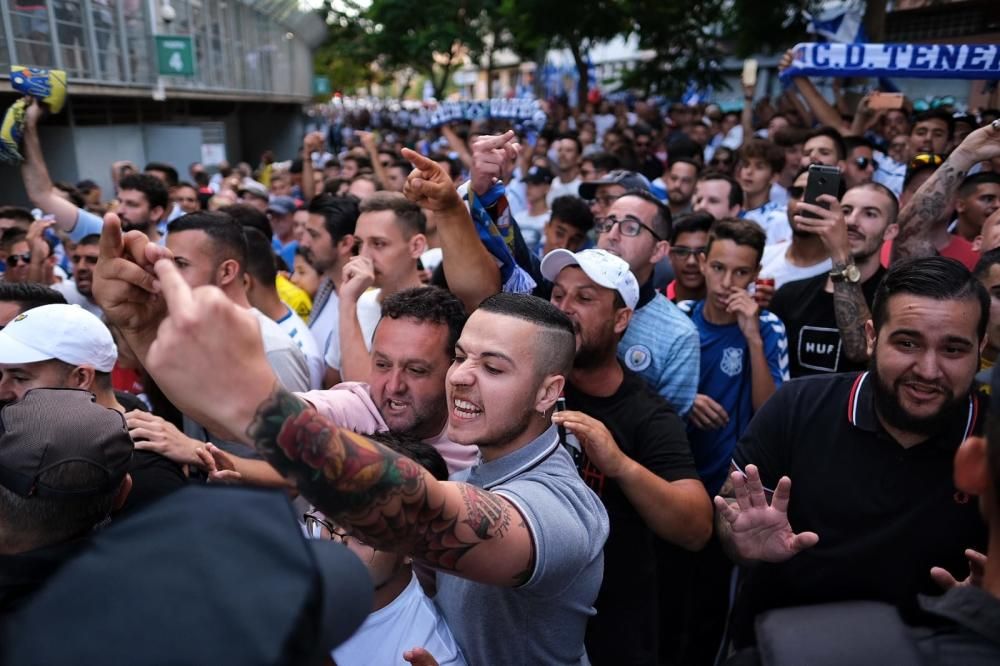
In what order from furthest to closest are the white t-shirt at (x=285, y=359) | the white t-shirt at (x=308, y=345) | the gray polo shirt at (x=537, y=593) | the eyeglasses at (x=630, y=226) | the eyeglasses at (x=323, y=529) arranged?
1. the eyeglasses at (x=630, y=226)
2. the white t-shirt at (x=308, y=345)
3. the white t-shirt at (x=285, y=359)
4. the eyeglasses at (x=323, y=529)
5. the gray polo shirt at (x=537, y=593)

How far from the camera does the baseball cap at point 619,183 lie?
17.3 ft

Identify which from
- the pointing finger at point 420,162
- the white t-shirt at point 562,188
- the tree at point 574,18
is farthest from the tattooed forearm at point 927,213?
the tree at point 574,18

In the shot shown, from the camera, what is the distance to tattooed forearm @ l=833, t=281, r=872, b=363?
329 centimetres

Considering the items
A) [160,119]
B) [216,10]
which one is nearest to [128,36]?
[160,119]

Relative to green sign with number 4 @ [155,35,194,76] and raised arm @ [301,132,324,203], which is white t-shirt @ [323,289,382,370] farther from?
green sign with number 4 @ [155,35,194,76]

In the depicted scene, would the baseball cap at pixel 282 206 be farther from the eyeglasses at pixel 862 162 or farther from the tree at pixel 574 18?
the tree at pixel 574 18

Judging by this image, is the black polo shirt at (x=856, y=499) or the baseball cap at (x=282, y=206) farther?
the baseball cap at (x=282, y=206)

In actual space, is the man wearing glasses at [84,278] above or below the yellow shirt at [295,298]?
above

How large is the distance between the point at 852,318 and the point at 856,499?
4.59ft

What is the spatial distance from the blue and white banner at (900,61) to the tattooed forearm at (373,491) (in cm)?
668

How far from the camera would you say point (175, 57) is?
44.1ft

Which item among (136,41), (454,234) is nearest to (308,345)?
(454,234)

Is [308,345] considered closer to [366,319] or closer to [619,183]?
[366,319]

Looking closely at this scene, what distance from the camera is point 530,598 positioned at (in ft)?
5.90
